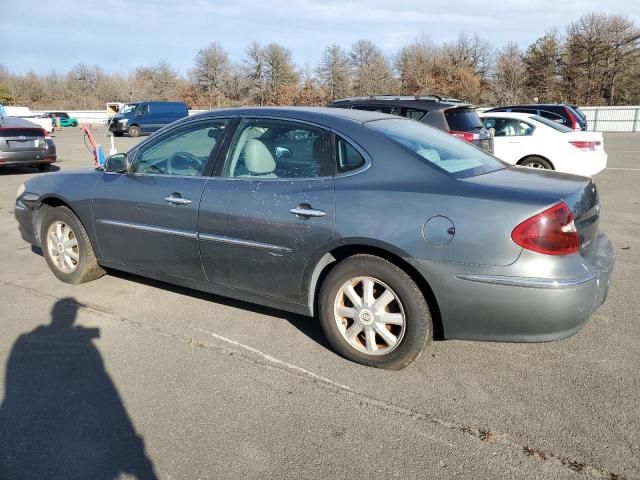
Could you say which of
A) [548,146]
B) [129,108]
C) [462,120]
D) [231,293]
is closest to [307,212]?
[231,293]

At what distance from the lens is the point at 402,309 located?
3.05 m

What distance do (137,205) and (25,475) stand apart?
2.17 m

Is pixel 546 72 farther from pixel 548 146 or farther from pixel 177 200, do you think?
pixel 177 200

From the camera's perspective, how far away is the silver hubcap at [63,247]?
187 inches

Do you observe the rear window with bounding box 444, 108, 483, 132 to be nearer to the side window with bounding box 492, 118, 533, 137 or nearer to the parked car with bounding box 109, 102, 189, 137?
the side window with bounding box 492, 118, 533, 137

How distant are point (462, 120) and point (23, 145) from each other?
10.3 metres

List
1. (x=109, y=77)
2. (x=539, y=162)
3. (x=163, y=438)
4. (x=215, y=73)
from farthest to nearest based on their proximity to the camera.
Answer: (x=109, y=77) < (x=215, y=73) < (x=539, y=162) < (x=163, y=438)

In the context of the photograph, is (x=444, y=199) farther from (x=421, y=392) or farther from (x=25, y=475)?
(x=25, y=475)

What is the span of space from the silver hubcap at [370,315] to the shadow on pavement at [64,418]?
1358mm

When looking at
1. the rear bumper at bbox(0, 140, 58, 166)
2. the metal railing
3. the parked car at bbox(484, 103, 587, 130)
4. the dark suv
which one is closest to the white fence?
the metal railing

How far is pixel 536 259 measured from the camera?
8.92 ft

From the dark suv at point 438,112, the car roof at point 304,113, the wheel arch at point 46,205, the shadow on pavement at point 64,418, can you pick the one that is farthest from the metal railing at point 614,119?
the shadow on pavement at point 64,418

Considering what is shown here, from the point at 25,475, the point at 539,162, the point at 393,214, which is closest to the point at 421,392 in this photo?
the point at 393,214

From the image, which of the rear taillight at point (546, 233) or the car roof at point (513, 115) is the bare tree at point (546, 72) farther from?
the rear taillight at point (546, 233)
